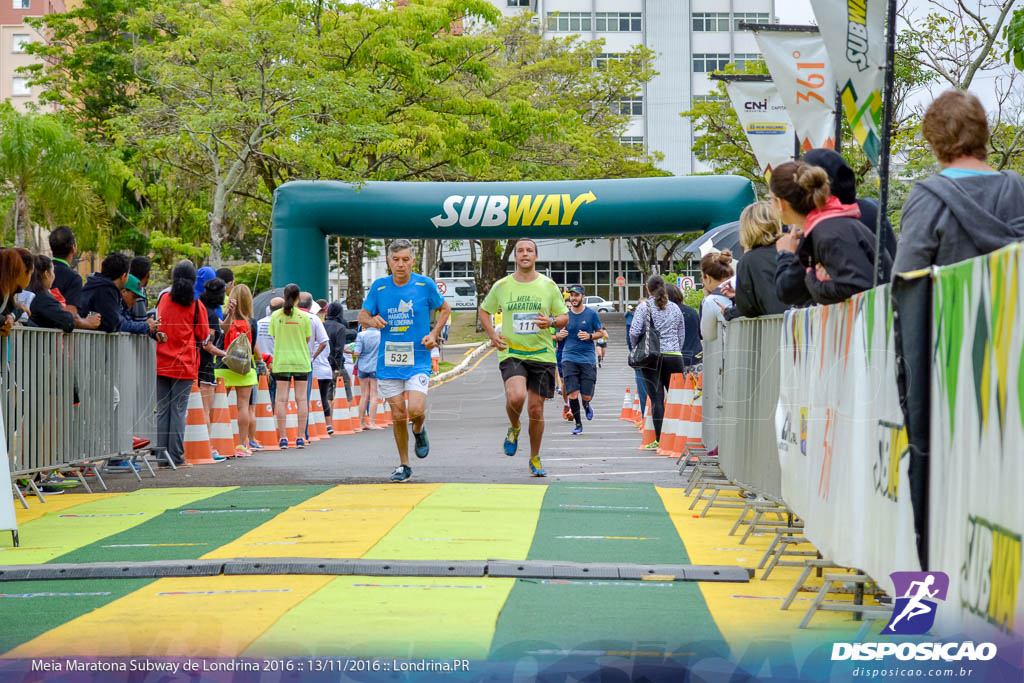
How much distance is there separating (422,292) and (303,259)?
441 inches

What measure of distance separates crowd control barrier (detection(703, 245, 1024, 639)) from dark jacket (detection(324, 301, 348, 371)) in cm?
1293

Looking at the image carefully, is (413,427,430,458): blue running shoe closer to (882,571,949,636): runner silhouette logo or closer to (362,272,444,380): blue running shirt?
(362,272,444,380): blue running shirt

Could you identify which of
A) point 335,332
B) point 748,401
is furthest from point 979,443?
point 335,332

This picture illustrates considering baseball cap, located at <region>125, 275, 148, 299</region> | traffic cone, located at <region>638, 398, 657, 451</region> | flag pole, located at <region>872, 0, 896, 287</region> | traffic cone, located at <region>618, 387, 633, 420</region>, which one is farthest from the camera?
traffic cone, located at <region>618, 387, 633, 420</region>

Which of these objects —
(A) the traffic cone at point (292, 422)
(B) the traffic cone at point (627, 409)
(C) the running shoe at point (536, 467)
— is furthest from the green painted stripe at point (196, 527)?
(B) the traffic cone at point (627, 409)

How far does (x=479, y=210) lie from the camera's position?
72.8 ft

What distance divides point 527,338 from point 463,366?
99.8 ft

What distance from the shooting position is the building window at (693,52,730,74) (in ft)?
267

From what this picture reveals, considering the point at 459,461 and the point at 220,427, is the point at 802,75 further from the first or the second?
the point at 220,427

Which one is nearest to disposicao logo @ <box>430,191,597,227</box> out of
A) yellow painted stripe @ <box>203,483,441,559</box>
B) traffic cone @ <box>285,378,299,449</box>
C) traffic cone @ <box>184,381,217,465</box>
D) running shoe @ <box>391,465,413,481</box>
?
traffic cone @ <box>285,378,299,449</box>

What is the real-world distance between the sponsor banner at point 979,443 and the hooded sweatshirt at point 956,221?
788mm

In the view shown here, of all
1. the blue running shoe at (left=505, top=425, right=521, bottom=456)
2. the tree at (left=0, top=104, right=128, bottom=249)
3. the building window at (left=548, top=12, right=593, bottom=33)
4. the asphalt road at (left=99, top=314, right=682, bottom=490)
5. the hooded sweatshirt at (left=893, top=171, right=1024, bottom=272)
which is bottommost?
the asphalt road at (left=99, top=314, right=682, bottom=490)

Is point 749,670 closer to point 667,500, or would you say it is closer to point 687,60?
point 667,500

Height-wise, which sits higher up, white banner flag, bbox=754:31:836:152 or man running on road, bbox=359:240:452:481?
white banner flag, bbox=754:31:836:152
